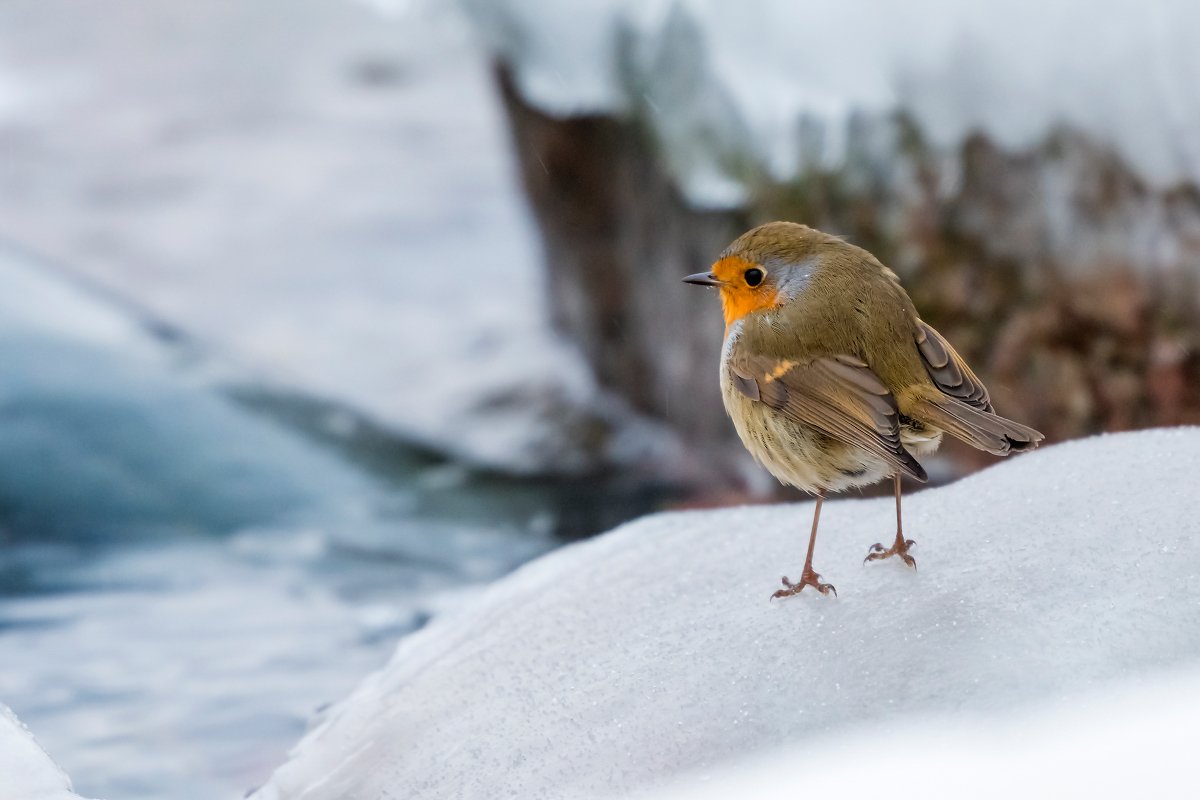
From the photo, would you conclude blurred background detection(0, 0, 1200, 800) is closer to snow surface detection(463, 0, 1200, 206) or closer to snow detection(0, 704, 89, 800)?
snow surface detection(463, 0, 1200, 206)

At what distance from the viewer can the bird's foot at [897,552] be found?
78.8 inches

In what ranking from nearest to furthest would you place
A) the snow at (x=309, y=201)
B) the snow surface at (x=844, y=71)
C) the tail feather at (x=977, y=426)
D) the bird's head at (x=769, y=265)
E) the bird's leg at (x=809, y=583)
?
the tail feather at (x=977, y=426), the bird's leg at (x=809, y=583), the bird's head at (x=769, y=265), the snow surface at (x=844, y=71), the snow at (x=309, y=201)

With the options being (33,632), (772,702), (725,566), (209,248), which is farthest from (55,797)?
(209,248)

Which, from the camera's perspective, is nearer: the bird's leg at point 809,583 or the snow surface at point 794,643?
the snow surface at point 794,643

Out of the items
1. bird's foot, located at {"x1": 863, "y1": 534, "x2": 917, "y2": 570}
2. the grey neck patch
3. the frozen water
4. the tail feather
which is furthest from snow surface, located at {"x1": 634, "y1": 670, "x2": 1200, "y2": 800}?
the frozen water

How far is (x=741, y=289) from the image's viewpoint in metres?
2.13

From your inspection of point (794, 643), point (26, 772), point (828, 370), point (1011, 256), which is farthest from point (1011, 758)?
point (1011, 256)

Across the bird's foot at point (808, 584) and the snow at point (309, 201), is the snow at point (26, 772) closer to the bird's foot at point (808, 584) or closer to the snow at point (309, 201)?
the bird's foot at point (808, 584)

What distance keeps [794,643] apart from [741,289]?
604 mm

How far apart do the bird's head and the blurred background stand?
1376 mm

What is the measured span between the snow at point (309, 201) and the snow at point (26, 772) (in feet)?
11.8

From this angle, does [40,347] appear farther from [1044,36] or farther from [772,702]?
[772,702]

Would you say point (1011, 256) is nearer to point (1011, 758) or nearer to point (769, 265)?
point (769, 265)

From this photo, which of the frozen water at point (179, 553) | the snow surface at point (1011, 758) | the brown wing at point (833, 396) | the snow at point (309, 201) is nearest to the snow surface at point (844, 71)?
the snow at point (309, 201)
